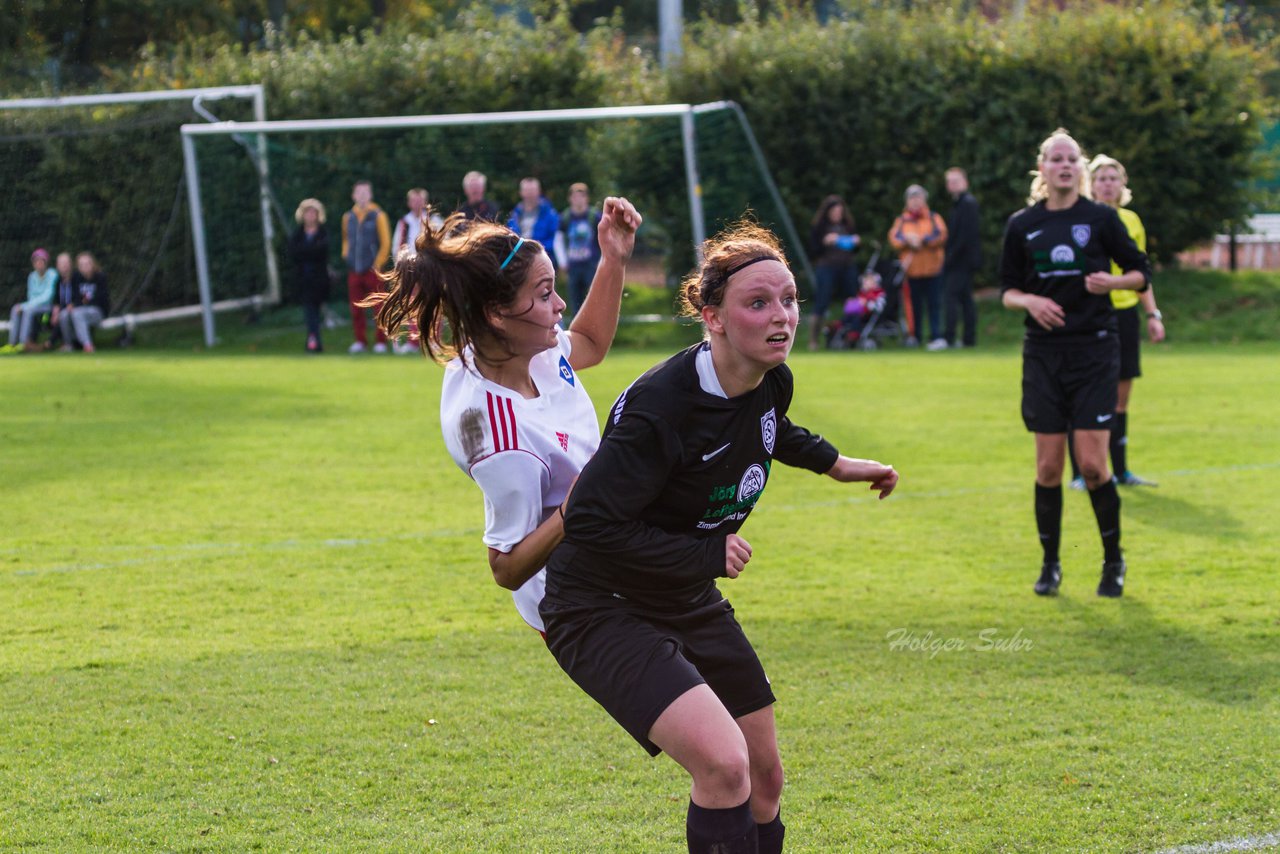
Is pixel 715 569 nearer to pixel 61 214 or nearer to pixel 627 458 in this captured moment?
pixel 627 458

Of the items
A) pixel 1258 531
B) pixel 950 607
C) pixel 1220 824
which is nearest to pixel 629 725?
pixel 1220 824

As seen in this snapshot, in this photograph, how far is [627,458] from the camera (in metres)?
3.36

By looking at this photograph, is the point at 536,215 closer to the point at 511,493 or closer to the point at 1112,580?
the point at 1112,580

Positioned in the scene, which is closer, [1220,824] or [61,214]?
[1220,824]

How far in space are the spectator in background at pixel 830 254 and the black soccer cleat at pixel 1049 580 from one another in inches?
489

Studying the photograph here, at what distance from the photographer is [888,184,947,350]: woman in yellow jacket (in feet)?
63.4

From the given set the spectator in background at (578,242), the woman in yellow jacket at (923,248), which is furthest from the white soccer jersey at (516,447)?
the woman in yellow jacket at (923,248)

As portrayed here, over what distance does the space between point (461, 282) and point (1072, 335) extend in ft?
14.1

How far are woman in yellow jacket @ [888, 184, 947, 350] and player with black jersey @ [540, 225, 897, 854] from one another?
16010 mm

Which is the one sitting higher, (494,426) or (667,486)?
(494,426)

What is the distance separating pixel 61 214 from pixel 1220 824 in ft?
72.5

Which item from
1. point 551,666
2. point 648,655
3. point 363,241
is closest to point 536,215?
point 363,241

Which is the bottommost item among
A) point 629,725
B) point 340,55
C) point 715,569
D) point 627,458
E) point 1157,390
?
point 1157,390

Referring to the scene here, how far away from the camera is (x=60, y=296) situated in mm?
21375
